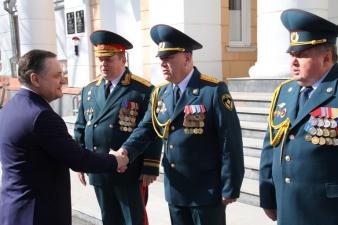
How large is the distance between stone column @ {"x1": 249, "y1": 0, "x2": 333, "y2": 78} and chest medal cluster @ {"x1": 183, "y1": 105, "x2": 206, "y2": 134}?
3.40 meters

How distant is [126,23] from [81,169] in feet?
21.0

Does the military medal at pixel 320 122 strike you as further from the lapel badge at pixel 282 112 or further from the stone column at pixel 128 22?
the stone column at pixel 128 22

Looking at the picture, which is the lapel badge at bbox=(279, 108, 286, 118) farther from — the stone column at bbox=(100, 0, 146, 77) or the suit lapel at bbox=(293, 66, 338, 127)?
the stone column at bbox=(100, 0, 146, 77)

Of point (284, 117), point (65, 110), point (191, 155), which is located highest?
point (284, 117)

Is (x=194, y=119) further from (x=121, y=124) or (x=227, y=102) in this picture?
(x=121, y=124)

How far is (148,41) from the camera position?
7699 mm

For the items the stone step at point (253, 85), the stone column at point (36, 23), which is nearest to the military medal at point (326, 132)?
the stone step at point (253, 85)

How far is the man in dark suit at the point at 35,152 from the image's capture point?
2186 millimetres

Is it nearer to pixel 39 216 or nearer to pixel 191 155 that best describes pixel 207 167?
pixel 191 155

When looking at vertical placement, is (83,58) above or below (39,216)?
above

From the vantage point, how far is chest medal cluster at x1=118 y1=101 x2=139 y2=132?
320 centimetres

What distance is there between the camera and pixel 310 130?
2.07 meters

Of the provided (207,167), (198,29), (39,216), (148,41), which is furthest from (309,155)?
(148,41)

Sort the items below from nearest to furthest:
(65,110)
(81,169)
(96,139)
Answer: (81,169), (96,139), (65,110)
